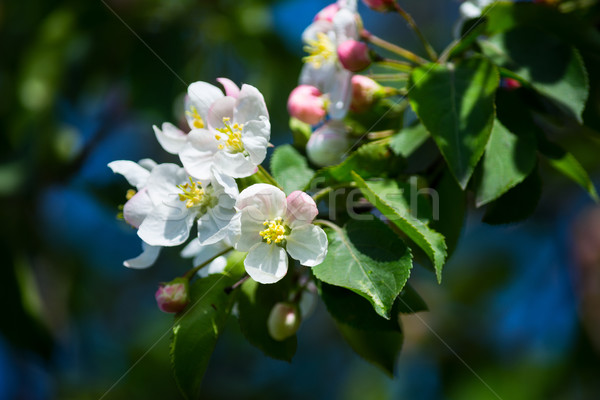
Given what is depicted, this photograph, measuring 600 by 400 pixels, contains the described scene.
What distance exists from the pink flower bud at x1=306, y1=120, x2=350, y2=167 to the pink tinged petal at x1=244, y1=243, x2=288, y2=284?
0.25 meters

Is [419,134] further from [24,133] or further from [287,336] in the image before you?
[24,133]

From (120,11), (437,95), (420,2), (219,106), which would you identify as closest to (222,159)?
(219,106)

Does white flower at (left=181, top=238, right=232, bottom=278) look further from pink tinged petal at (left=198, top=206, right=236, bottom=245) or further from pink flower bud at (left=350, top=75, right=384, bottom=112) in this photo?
pink flower bud at (left=350, top=75, right=384, bottom=112)

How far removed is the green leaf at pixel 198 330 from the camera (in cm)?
93

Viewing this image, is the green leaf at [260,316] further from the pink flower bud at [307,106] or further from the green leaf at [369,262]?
the pink flower bud at [307,106]

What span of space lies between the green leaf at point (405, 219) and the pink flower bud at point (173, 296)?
1.14ft

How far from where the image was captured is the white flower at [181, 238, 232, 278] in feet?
3.52

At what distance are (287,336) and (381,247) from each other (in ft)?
0.84

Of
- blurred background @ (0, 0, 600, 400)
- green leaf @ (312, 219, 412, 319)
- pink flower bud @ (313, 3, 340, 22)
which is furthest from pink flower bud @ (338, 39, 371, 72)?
blurred background @ (0, 0, 600, 400)

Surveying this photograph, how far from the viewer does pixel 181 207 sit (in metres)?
1.02

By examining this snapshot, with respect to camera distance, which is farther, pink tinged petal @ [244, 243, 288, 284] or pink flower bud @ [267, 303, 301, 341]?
pink flower bud @ [267, 303, 301, 341]

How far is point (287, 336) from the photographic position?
1.05m

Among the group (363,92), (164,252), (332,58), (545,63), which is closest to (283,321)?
(363,92)

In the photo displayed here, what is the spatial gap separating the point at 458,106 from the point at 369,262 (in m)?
0.35
